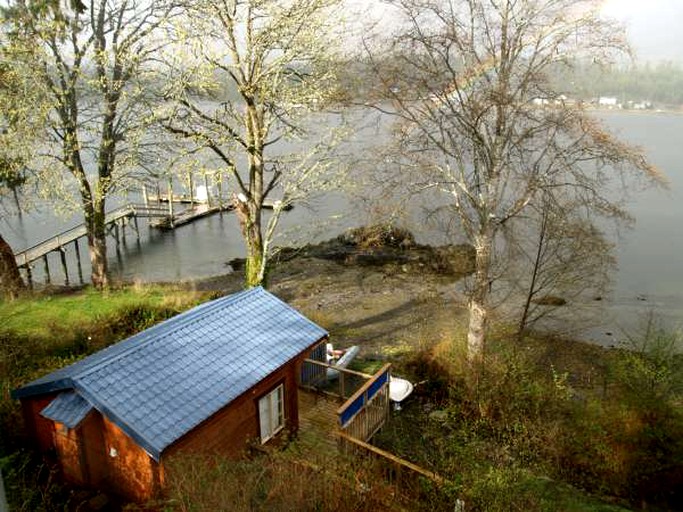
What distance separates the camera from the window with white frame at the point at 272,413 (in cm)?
1225

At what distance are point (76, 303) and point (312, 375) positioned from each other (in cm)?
1180

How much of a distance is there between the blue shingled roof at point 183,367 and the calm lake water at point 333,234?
13709 millimetres

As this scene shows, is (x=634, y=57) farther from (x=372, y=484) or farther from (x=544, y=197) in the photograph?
(x=372, y=484)

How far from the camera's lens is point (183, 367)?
36.3 feet

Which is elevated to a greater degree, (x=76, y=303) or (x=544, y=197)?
(x=544, y=197)

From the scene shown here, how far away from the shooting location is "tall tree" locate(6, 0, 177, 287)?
19.5 meters

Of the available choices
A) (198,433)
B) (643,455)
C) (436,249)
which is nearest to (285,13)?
(198,433)

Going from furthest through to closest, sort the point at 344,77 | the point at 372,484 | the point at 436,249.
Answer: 1. the point at 436,249
2. the point at 344,77
3. the point at 372,484

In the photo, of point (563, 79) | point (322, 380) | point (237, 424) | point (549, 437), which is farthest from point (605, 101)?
point (237, 424)

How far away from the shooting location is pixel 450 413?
14656 mm

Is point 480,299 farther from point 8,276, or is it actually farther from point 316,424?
point 8,276

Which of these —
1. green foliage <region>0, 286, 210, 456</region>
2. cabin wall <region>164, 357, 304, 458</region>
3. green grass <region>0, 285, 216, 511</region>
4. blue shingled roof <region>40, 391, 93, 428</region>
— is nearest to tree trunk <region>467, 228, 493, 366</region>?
cabin wall <region>164, 357, 304, 458</region>

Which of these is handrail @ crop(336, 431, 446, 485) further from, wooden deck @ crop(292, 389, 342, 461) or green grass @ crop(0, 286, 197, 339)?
green grass @ crop(0, 286, 197, 339)

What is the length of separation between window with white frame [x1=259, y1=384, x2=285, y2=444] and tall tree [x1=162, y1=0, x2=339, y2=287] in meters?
6.47
